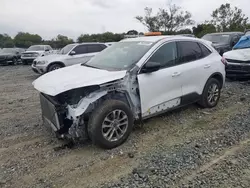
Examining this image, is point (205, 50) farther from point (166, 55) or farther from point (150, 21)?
point (150, 21)

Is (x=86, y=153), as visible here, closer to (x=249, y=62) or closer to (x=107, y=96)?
(x=107, y=96)

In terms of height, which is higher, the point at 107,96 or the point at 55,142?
the point at 107,96

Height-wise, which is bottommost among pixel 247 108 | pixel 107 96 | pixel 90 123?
pixel 247 108

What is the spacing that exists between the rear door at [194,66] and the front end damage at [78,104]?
4.30 feet

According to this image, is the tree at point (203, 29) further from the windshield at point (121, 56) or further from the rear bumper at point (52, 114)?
the rear bumper at point (52, 114)

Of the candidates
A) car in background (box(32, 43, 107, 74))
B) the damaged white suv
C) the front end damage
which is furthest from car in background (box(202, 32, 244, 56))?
the front end damage

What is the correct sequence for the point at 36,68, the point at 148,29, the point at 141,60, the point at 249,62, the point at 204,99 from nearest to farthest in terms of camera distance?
the point at 141,60 < the point at 204,99 < the point at 249,62 < the point at 36,68 < the point at 148,29

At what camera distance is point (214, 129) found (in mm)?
4445

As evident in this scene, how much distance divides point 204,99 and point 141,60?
200 centimetres

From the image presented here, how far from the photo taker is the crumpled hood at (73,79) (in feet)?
11.5

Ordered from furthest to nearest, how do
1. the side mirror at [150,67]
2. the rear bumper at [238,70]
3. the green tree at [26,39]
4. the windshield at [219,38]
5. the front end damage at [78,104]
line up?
the green tree at [26,39], the windshield at [219,38], the rear bumper at [238,70], the side mirror at [150,67], the front end damage at [78,104]

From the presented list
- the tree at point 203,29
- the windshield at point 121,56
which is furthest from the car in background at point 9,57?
the tree at point 203,29

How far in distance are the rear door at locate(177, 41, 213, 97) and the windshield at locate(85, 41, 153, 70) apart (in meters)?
0.80

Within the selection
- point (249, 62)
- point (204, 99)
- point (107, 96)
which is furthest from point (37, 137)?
point (249, 62)
